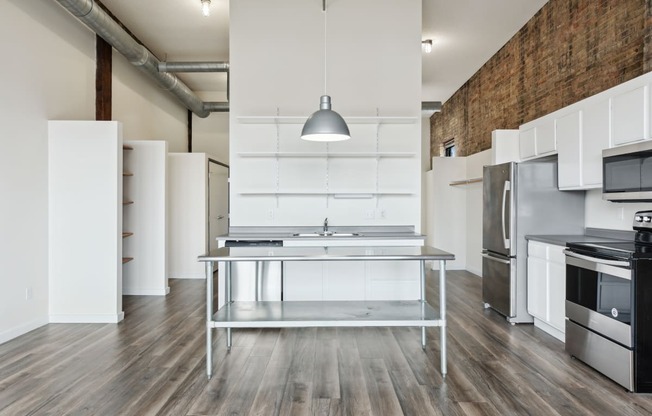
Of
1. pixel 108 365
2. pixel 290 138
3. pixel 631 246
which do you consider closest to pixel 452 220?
pixel 290 138

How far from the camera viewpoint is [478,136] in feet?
25.0

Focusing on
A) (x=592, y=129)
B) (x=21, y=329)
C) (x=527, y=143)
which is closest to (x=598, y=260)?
(x=592, y=129)

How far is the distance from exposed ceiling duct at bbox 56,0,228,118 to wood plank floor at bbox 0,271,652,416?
3.36 m

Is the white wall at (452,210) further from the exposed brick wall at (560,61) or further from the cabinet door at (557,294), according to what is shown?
the cabinet door at (557,294)

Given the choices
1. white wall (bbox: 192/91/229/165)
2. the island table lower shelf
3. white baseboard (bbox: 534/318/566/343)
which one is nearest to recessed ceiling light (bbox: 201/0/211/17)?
the island table lower shelf

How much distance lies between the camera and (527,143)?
4934mm

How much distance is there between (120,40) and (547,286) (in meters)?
5.70

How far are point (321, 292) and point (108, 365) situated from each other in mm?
2112

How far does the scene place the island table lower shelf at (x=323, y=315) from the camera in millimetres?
2986

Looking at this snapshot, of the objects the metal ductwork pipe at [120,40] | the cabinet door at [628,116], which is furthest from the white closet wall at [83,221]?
the cabinet door at [628,116]

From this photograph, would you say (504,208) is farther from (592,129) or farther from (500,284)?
(592,129)

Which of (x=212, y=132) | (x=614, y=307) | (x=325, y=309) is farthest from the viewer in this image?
(x=212, y=132)

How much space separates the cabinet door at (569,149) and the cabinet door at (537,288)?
0.83 m

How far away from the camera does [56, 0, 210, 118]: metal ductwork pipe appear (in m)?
4.43
